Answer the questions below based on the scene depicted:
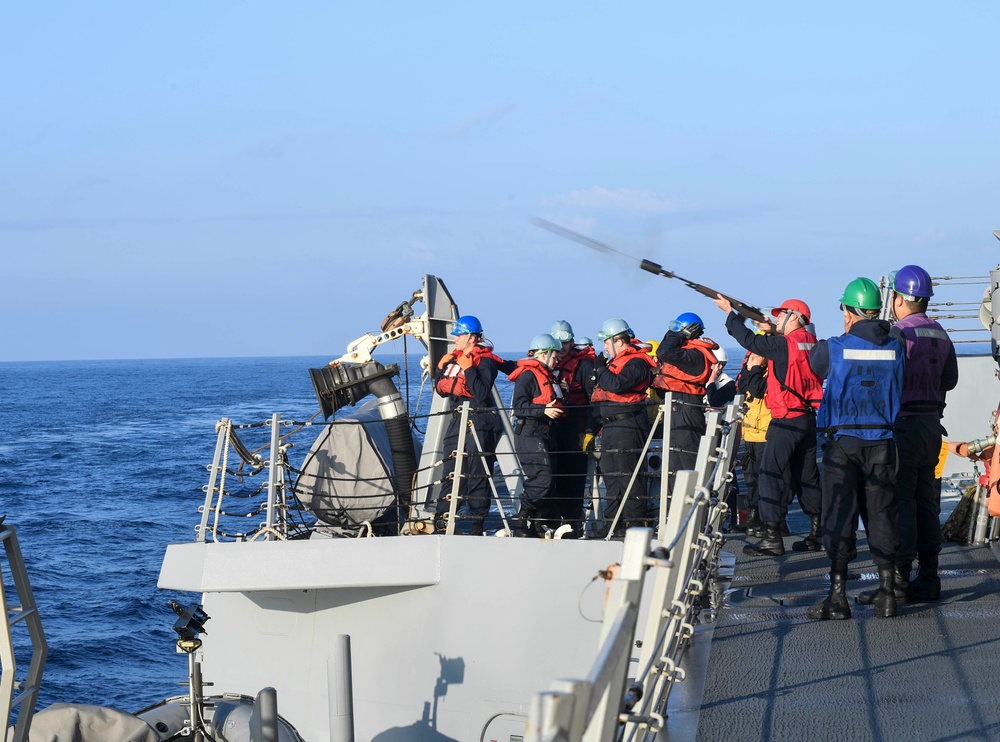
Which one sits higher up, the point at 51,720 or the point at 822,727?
the point at 822,727

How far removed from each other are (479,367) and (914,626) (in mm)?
3973

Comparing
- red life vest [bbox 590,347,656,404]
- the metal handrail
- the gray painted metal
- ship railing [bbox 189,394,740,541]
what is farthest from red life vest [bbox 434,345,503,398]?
the metal handrail

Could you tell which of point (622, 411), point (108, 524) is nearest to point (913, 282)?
point (622, 411)

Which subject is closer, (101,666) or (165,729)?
(165,729)

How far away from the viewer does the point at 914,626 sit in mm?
6043

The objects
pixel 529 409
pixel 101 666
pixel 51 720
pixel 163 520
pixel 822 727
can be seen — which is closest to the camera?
pixel 822 727

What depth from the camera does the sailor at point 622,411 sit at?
27.2 feet

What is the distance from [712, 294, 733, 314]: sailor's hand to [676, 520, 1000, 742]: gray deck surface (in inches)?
69.5

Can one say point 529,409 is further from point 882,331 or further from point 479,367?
point 882,331

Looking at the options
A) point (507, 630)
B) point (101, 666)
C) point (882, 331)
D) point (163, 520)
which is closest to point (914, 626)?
point (882, 331)

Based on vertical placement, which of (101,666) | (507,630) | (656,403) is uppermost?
(656,403)

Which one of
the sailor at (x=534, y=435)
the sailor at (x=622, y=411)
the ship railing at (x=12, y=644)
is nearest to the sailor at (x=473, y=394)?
the sailor at (x=534, y=435)

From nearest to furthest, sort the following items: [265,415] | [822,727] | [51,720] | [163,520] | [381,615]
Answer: [822,727] < [51,720] < [381,615] < [163,520] < [265,415]

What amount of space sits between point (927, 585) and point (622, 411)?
8.16ft
